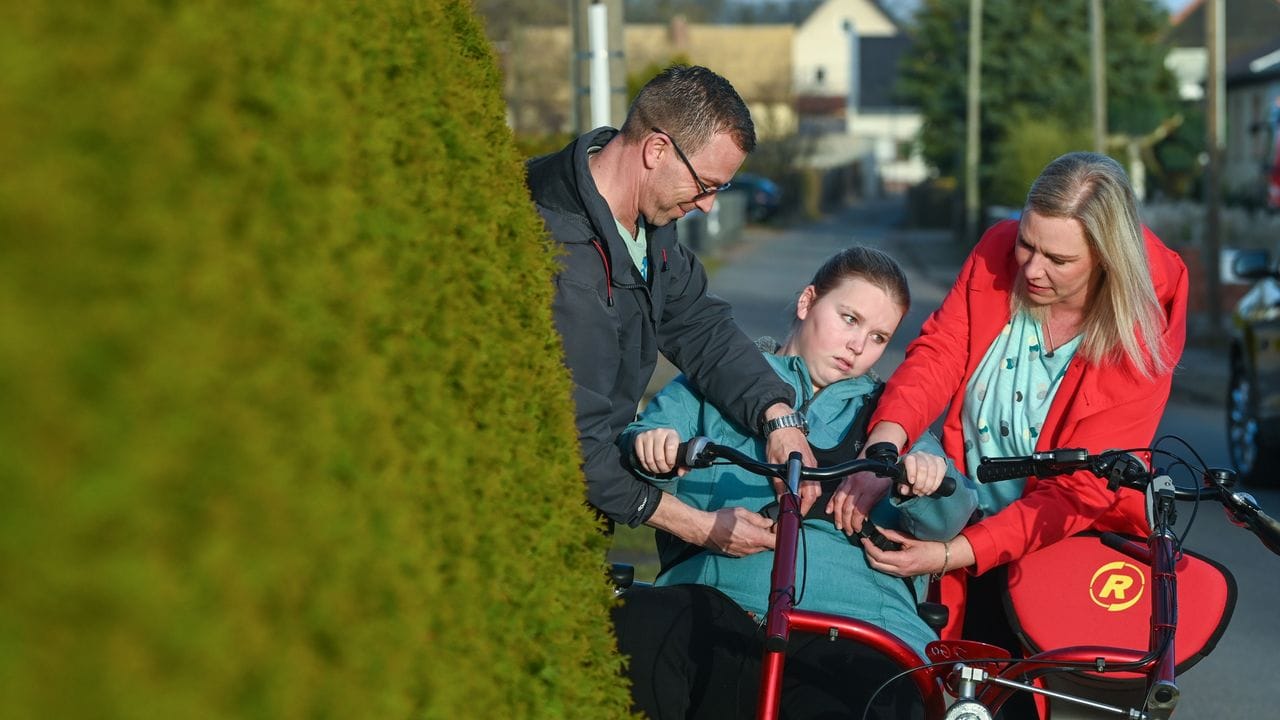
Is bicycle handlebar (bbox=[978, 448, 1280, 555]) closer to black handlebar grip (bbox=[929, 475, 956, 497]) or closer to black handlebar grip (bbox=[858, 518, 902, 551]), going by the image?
black handlebar grip (bbox=[929, 475, 956, 497])

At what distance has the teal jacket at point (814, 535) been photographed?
3422mm

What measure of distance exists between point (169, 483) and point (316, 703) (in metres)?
0.28

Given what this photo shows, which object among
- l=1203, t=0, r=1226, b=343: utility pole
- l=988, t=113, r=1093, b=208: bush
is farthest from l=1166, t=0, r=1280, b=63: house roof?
l=1203, t=0, r=1226, b=343: utility pole

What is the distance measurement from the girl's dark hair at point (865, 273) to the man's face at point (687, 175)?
45 cm

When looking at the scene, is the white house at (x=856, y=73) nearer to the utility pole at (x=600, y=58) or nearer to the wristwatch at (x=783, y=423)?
the utility pole at (x=600, y=58)

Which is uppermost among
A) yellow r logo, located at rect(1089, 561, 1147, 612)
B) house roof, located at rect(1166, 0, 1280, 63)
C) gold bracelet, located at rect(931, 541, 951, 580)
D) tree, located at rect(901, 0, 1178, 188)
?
house roof, located at rect(1166, 0, 1280, 63)

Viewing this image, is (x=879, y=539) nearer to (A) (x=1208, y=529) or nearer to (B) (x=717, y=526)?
(B) (x=717, y=526)

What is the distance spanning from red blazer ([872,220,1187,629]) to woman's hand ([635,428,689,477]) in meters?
0.60

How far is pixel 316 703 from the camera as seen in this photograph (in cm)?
134

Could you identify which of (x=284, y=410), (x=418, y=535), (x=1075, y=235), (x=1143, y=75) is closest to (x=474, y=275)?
(x=418, y=535)

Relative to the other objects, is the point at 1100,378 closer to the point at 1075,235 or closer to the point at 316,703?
the point at 1075,235

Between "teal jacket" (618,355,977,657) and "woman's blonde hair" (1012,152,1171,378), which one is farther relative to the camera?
"woman's blonde hair" (1012,152,1171,378)

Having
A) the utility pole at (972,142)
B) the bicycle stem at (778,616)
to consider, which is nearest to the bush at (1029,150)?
the utility pole at (972,142)

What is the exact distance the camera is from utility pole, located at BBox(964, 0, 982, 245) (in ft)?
127
